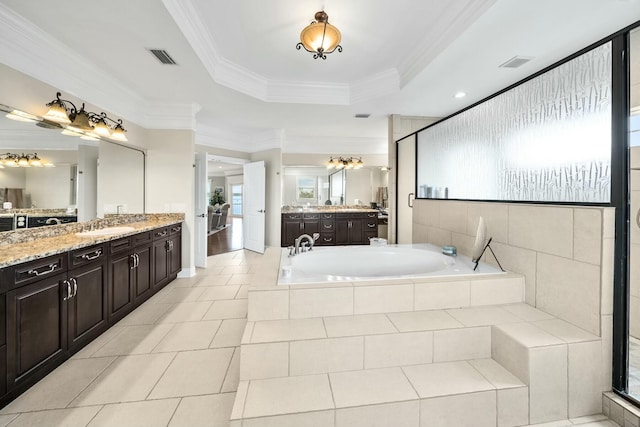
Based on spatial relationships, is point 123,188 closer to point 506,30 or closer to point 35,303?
point 35,303

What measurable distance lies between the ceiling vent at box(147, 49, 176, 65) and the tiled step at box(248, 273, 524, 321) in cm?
231

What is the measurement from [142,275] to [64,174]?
3.86 ft

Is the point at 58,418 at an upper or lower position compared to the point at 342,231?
lower

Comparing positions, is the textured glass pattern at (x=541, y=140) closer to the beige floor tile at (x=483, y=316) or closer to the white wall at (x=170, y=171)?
the beige floor tile at (x=483, y=316)

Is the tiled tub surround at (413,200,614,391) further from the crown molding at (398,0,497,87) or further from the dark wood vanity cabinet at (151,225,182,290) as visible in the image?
the dark wood vanity cabinet at (151,225,182,290)

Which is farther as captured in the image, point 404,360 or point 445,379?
point 404,360

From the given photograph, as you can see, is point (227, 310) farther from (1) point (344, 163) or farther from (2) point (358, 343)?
(1) point (344, 163)

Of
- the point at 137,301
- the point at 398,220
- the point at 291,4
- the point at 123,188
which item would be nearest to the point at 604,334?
the point at 398,220

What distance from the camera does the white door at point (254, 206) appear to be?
5.29m

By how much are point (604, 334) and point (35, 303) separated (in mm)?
3248

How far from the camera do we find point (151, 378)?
1.71 metres

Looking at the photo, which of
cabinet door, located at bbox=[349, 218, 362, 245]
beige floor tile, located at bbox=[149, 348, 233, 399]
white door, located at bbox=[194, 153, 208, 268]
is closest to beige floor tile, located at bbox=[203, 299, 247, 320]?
beige floor tile, located at bbox=[149, 348, 233, 399]

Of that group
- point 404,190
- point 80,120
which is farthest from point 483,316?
point 80,120

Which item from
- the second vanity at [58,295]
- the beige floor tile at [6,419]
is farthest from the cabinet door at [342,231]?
the beige floor tile at [6,419]
